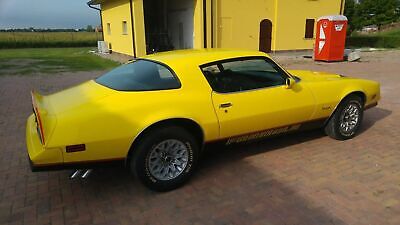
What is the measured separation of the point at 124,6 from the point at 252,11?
284 inches

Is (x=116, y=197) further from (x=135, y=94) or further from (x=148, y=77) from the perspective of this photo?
(x=148, y=77)

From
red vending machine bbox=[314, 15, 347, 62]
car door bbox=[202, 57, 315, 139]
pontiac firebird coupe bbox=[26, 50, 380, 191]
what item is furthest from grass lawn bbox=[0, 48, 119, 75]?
car door bbox=[202, 57, 315, 139]

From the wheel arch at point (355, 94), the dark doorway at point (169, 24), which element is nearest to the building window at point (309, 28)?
the dark doorway at point (169, 24)

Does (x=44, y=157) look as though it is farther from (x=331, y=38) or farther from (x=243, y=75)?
(x=331, y=38)

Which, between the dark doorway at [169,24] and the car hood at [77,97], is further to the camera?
the dark doorway at [169,24]

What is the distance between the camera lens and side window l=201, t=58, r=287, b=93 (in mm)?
3904

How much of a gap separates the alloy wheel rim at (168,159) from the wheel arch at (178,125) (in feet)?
0.58

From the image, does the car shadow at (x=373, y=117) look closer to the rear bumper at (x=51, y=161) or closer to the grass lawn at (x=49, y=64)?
the rear bumper at (x=51, y=161)

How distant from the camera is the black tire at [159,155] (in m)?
3.32

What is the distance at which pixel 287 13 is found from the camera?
19891 millimetres

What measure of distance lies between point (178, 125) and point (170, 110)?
0.20 meters

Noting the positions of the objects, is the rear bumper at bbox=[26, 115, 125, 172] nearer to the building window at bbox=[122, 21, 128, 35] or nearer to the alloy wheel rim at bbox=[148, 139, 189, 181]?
the alloy wheel rim at bbox=[148, 139, 189, 181]

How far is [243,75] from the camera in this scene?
4.24m

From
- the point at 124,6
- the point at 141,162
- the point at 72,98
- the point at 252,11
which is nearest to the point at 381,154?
the point at 141,162
